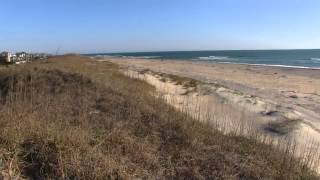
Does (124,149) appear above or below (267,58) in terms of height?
above

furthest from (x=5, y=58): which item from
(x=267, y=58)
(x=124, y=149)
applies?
(x=267, y=58)

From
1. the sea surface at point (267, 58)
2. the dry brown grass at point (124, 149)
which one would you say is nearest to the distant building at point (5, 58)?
the dry brown grass at point (124, 149)

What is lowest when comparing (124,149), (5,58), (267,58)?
(267,58)

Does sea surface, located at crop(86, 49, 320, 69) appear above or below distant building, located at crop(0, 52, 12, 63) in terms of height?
below

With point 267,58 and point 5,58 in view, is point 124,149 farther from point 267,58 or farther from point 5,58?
point 267,58

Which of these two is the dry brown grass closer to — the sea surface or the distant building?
the distant building

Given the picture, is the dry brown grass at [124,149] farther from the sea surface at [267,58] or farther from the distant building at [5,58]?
the sea surface at [267,58]

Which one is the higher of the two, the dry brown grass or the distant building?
the distant building

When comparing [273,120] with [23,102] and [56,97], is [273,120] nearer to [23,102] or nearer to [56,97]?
[56,97]

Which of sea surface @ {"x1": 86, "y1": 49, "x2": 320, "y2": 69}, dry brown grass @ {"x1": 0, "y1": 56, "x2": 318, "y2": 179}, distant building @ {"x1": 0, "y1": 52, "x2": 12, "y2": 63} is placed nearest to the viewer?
dry brown grass @ {"x1": 0, "y1": 56, "x2": 318, "y2": 179}

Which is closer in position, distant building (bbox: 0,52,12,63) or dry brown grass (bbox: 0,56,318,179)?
dry brown grass (bbox: 0,56,318,179)

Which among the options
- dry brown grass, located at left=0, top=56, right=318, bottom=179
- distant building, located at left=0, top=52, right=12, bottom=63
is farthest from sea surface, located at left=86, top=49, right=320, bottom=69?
dry brown grass, located at left=0, top=56, right=318, bottom=179

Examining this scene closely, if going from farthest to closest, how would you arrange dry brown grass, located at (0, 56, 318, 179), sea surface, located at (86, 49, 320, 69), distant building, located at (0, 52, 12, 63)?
sea surface, located at (86, 49, 320, 69) < distant building, located at (0, 52, 12, 63) < dry brown grass, located at (0, 56, 318, 179)

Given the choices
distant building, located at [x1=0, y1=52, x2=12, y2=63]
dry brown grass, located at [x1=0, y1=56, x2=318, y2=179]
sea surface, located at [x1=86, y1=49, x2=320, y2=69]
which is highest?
distant building, located at [x1=0, y1=52, x2=12, y2=63]
